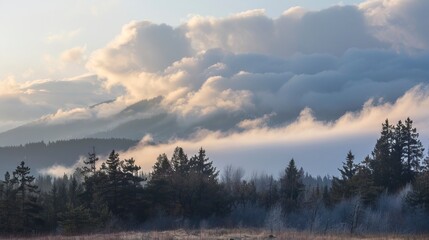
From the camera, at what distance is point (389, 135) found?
111 m

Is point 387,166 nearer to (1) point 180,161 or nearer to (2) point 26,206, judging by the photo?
(1) point 180,161

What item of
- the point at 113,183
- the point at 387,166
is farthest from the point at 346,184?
the point at 113,183

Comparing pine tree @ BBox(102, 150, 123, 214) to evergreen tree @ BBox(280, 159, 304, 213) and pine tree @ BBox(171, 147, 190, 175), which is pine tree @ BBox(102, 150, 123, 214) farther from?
evergreen tree @ BBox(280, 159, 304, 213)

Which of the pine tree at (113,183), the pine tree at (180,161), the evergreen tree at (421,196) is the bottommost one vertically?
the evergreen tree at (421,196)

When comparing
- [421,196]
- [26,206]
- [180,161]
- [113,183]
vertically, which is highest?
[180,161]

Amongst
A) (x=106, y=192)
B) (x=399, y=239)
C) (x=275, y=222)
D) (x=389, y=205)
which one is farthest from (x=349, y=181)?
(x=399, y=239)

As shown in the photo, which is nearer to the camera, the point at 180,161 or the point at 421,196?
the point at 421,196

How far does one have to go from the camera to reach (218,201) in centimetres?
9856

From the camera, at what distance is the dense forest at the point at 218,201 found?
82812mm

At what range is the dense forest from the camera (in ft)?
272

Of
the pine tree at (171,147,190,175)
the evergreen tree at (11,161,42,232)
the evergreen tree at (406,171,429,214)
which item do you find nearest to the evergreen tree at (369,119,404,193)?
the evergreen tree at (406,171,429,214)

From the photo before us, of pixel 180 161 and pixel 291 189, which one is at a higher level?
pixel 180 161

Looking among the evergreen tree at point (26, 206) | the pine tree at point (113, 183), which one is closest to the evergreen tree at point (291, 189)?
the pine tree at point (113, 183)

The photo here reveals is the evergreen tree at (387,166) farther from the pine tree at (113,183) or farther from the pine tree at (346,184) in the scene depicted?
the pine tree at (113,183)
